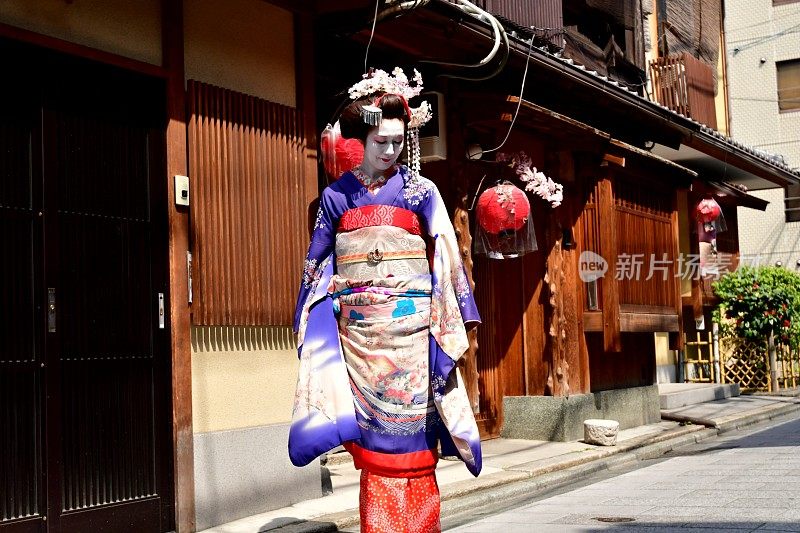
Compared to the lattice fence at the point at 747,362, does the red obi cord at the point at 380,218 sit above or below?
above

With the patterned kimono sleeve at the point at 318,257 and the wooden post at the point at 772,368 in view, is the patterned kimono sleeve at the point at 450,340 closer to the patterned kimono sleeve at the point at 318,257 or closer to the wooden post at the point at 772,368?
the patterned kimono sleeve at the point at 318,257

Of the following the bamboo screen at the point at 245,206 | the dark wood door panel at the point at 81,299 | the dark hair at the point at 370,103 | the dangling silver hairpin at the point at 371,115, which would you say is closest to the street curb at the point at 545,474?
the dark wood door panel at the point at 81,299

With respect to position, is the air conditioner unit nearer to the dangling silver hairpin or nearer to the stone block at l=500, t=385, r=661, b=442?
the stone block at l=500, t=385, r=661, b=442

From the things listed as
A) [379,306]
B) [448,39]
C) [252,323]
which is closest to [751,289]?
[448,39]

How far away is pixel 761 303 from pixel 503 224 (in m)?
11.3

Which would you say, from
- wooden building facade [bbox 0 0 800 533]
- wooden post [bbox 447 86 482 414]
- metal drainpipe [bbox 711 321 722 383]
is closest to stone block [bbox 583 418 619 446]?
wooden post [bbox 447 86 482 414]

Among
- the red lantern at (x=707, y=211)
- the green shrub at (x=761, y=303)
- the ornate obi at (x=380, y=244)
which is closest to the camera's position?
the ornate obi at (x=380, y=244)

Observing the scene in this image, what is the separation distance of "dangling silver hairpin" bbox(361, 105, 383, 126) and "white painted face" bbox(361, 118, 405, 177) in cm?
4

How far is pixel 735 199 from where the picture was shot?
22.0m

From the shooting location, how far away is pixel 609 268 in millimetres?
14000

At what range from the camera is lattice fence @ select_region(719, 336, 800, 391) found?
22.0 m

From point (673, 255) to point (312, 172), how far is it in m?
8.73

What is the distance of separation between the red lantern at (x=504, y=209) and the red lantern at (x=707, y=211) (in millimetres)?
8660

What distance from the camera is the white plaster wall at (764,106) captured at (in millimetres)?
33562
